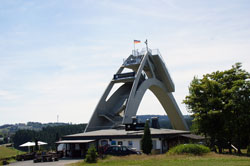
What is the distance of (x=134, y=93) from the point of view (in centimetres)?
4447

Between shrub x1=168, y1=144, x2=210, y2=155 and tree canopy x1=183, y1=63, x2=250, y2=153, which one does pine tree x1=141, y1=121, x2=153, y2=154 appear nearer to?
shrub x1=168, y1=144, x2=210, y2=155

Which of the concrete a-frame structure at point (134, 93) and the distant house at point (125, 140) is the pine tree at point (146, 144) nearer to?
the distant house at point (125, 140)

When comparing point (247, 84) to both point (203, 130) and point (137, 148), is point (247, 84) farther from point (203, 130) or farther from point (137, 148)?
point (137, 148)

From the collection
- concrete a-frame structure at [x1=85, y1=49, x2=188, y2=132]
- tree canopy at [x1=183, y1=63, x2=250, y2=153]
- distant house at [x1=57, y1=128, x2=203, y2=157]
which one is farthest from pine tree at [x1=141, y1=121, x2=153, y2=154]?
concrete a-frame structure at [x1=85, y1=49, x2=188, y2=132]

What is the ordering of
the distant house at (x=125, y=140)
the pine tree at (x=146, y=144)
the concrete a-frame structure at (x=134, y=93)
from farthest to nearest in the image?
the concrete a-frame structure at (x=134, y=93) < the distant house at (x=125, y=140) < the pine tree at (x=146, y=144)

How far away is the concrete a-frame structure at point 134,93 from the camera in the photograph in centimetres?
4430

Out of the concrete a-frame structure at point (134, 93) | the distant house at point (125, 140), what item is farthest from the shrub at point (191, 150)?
the concrete a-frame structure at point (134, 93)

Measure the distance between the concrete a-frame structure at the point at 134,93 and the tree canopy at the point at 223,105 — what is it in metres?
11.4

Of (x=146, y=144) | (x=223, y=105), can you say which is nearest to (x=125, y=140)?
(x=146, y=144)

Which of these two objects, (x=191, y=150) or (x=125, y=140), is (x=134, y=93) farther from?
(x=191, y=150)

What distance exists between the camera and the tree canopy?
99.4 feet

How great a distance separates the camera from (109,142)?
33812 mm

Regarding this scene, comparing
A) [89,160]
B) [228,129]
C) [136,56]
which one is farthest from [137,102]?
[89,160]

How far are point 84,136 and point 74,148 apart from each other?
1.76m
